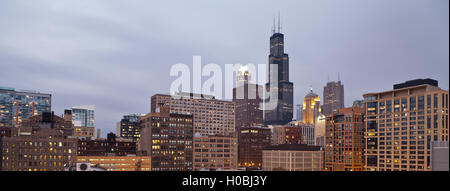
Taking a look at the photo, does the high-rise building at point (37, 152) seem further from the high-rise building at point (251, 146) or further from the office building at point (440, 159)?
the office building at point (440, 159)

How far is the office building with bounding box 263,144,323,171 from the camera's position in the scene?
146 metres

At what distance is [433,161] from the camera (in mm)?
21094

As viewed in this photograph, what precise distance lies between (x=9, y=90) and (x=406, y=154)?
17962 cm

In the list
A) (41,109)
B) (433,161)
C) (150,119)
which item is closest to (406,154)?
(150,119)

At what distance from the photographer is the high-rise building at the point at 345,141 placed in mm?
147125

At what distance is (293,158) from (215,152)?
29815 millimetres

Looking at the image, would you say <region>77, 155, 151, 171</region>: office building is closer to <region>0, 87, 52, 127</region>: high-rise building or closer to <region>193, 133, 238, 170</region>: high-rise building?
<region>193, 133, 238, 170</region>: high-rise building

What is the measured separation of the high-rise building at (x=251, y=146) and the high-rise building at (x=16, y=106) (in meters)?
105

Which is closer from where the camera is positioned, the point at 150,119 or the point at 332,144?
the point at 150,119

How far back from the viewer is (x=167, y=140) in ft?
421

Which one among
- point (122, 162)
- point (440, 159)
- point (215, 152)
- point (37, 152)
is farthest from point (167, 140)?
point (440, 159)

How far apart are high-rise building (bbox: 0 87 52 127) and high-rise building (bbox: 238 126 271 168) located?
346ft
